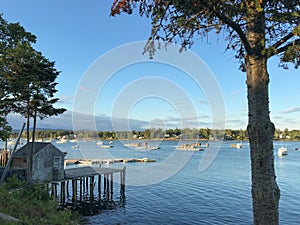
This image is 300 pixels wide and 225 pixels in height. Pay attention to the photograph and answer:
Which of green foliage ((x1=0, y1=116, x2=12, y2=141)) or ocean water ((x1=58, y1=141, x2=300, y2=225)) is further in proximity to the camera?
ocean water ((x1=58, y1=141, x2=300, y2=225))

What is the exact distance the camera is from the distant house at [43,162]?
26473 mm

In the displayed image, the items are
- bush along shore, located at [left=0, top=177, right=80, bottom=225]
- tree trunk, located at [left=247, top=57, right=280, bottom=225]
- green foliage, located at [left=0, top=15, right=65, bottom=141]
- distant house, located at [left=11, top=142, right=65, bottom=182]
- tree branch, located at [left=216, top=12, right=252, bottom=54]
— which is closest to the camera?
tree trunk, located at [left=247, top=57, right=280, bottom=225]

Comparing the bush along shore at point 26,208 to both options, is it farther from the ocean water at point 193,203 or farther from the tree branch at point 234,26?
the tree branch at point 234,26

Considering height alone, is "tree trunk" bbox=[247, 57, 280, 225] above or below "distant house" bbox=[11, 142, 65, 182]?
above

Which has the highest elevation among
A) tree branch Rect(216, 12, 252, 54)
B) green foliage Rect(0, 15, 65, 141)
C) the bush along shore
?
green foliage Rect(0, 15, 65, 141)

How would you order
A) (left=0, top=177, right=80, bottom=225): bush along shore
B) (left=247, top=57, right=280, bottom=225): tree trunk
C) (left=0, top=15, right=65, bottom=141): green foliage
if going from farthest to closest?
(left=0, top=15, right=65, bottom=141): green foliage
(left=0, top=177, right=80, bottom=225): bush along shore
(left=247, top=57, right=280, bottom=225): tree trunk

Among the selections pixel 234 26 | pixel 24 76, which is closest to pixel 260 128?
pixel 234 26

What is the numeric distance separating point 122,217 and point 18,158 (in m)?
12.5

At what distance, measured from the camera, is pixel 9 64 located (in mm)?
20875

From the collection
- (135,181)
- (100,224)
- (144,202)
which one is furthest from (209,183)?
(100,224)

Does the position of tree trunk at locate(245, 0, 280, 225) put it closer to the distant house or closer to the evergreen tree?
the evergreen tree

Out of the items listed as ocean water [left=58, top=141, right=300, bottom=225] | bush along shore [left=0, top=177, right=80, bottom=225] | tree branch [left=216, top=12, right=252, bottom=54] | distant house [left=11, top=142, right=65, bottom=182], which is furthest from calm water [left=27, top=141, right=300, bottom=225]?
tree branch [left=216, top=12, right=252, bottom=54]

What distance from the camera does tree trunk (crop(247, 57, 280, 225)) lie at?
3838 millimetres

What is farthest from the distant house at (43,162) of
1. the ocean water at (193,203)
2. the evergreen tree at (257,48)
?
the evergreen tree at (257,48)
